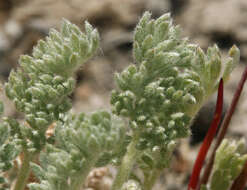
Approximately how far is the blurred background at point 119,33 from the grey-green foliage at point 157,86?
2.12 m

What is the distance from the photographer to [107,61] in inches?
231

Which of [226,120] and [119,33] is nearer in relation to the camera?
[226,120]

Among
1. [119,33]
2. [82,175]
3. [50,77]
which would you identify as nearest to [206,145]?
[82,175]

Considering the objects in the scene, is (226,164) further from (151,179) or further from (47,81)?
(47,81)

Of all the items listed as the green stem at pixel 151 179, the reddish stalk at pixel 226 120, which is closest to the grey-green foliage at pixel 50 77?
the green stem at pixel 151 179

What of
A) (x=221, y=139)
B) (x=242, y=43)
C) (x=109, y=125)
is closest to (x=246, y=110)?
(x=242, y=43)

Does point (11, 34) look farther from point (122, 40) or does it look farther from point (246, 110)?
point (246, 110)

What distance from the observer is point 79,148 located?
1286 millimetres

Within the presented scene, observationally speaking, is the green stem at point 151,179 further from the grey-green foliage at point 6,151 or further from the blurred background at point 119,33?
the blurred background at point 119,33

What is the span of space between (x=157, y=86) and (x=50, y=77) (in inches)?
14.3

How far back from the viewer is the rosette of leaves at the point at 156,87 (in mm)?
1369

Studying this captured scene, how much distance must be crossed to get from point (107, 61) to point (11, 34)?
231 centimetres

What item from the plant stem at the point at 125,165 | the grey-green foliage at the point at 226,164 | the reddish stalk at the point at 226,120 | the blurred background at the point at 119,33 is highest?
the blurred background at the point at 119,33

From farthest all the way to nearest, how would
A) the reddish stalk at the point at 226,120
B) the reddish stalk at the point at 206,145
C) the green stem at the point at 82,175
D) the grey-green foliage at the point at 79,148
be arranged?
the reddish stalk at the point at 226,120 → the reddish stalk at the point at 206,145 → the green stem at the point at 82,175 → the grey-green foliage at the point at 79,148
